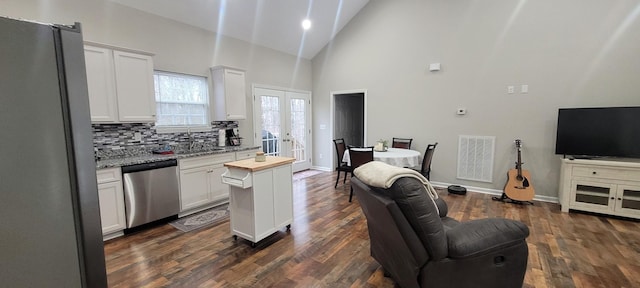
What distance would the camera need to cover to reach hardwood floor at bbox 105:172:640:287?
2.22 metres

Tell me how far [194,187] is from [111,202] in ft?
3.11

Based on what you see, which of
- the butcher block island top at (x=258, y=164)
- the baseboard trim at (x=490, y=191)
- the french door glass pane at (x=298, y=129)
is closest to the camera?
the butcher block island top at (x=258, y=164)

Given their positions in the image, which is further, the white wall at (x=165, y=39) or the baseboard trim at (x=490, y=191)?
the baseboard trim at (x=490, y=191)

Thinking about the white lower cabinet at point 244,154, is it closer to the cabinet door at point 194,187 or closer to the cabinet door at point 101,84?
the cabinet door at point 194,187

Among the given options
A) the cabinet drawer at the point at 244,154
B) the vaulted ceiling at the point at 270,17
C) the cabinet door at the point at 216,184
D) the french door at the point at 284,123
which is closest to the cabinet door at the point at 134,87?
the vaulted ceiling at the point at 270,17

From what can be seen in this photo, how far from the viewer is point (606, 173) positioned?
11.2ft

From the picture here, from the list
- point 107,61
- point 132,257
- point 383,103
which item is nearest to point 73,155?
point 132,257

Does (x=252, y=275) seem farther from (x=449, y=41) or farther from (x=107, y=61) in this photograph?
(x=449, y=41)

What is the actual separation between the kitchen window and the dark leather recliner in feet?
11.7

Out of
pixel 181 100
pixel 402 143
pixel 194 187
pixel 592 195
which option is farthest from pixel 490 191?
pixel 181 100

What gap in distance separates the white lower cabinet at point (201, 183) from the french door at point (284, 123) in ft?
4.90

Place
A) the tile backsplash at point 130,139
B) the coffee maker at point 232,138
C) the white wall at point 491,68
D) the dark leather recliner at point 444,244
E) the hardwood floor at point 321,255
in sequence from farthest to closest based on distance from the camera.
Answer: the coffee maker at point 232,138 → the white wall at point 491,68 → the tile backsplash at point 130,139 → the hardwood floor at point 321,255 → the dark leather recliner at point 444,244

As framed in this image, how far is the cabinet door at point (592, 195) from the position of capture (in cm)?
344

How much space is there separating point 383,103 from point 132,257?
4.75 meters
